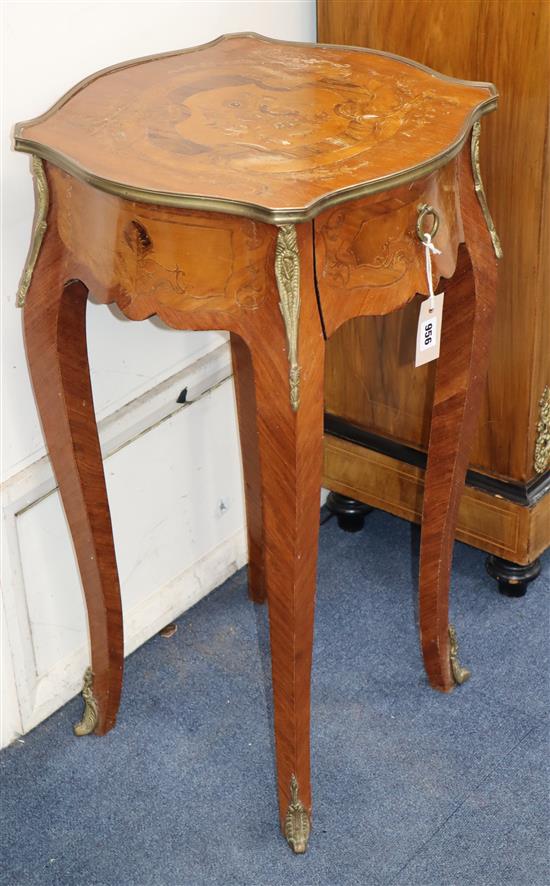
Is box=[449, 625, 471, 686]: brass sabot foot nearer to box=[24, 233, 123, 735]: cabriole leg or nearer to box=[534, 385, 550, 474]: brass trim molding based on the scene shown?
box=[534, 385, 550, 474]: brass trim molding

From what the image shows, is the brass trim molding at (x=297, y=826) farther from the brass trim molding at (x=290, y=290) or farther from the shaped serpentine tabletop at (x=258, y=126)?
the shaped serpentine tabletop at (x=258, y=126)

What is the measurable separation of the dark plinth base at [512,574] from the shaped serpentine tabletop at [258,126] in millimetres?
777

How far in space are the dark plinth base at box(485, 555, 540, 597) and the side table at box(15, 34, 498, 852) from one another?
33cm

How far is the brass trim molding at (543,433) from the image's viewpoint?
1674 mm

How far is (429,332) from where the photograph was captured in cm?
129

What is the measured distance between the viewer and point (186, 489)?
5.79ft

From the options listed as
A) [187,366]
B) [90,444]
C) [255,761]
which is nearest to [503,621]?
[255,761]

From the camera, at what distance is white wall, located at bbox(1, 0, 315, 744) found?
4.50 ft

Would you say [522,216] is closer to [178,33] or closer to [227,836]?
[178,33]

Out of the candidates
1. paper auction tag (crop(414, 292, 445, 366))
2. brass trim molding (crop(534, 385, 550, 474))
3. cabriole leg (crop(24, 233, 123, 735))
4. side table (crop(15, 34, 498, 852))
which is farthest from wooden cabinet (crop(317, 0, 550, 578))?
cabriole leg (crop(24, 233, 123, 735))

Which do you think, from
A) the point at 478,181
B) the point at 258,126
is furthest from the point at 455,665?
the point at 258,126

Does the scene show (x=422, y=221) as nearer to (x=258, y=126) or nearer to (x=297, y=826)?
(x=258, y=126)

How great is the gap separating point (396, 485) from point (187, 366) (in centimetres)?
40

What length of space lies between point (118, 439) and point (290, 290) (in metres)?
0.58
